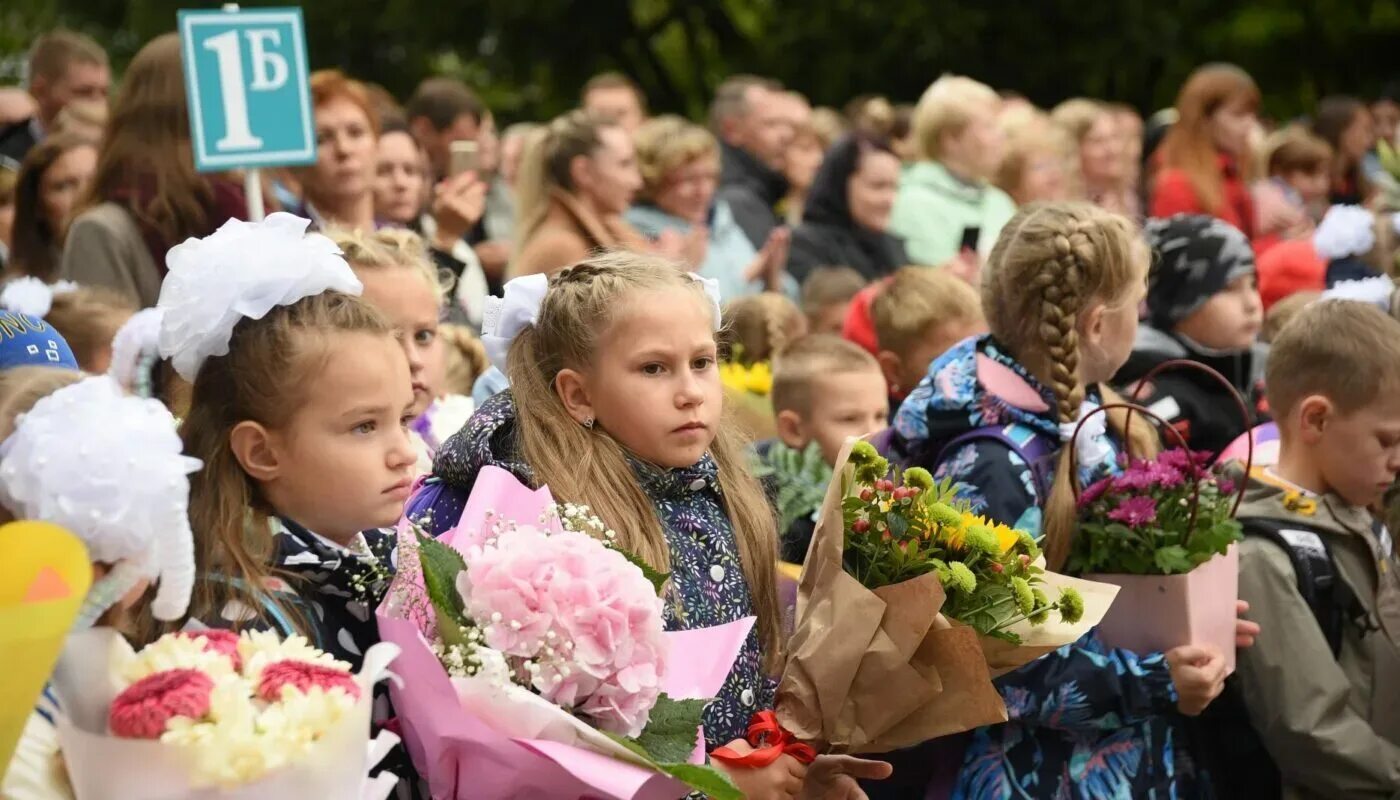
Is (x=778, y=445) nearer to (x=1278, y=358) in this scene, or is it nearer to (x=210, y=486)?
(x=1278, y=358)

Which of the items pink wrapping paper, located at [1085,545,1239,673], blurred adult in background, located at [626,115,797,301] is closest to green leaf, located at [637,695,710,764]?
pink wrapping paper, located at [1085,545,1239,673]

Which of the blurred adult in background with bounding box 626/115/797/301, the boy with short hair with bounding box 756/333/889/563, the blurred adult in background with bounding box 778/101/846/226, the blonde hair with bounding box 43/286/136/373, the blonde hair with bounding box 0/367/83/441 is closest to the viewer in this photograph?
the blonde hair with bounding box 0/367/83/441

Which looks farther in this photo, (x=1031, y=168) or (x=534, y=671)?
(x=1031, y=168)

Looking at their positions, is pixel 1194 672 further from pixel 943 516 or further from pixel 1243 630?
pixel 943 516

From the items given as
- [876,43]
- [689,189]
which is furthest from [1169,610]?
[876,43]

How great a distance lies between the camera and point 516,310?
4066mm

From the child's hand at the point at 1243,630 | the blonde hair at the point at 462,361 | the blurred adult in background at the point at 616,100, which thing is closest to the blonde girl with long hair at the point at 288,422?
the child's hand at the point at 1243,630

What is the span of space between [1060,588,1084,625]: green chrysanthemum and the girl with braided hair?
0.29 metres

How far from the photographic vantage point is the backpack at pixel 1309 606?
484 centimetres

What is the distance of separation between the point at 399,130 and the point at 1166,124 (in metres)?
8.12

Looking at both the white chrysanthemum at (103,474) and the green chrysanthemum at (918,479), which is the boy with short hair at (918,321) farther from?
the white chrysanthemum at (103,474)

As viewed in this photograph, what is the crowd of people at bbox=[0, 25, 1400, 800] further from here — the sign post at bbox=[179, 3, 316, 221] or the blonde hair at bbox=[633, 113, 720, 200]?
the blonde hair at bbox=[633, 113, 720, 200]

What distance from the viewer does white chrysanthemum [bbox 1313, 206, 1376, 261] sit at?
809 centimetres

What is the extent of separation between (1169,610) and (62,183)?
17.1 ft
